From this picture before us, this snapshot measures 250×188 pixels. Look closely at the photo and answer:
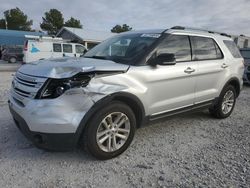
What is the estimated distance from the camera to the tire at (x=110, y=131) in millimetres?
3205

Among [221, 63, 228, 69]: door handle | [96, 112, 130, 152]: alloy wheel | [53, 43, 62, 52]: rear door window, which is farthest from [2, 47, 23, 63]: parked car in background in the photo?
[96, 112, 130, 152]: alloy wheel

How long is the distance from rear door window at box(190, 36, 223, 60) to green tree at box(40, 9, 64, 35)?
181 feet

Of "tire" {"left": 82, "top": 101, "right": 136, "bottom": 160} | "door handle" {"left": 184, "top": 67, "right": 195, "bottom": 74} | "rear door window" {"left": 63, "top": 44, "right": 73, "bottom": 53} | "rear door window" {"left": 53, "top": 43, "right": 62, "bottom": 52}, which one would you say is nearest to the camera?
"tire" {"left": 82, "top": 101, "right": 136, "bottom": 160}

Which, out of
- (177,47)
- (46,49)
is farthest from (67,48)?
(177,47)

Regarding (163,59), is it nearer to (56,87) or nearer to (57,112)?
(56,87)

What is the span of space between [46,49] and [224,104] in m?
14.5

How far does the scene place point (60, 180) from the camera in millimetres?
2969

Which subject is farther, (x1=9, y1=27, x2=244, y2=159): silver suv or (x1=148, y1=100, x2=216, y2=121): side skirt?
(x1=148, y1=100, x2=216, y2=121): side skirt

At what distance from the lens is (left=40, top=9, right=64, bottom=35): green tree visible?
183 feet

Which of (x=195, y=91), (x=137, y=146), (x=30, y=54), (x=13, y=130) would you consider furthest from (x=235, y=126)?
(x=30, y=54)

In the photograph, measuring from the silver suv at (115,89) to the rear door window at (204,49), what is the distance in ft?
0.06

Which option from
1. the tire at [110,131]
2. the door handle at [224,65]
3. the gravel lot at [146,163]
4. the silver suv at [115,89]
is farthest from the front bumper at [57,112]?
the door handle at [224,65]

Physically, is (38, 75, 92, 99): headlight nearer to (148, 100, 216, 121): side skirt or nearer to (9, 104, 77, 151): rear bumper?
(9, 104, 77, 151): rear bumper

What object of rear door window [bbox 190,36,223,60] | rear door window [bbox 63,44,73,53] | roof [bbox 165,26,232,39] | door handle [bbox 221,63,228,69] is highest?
roof [bbox 165,26,232,39]
